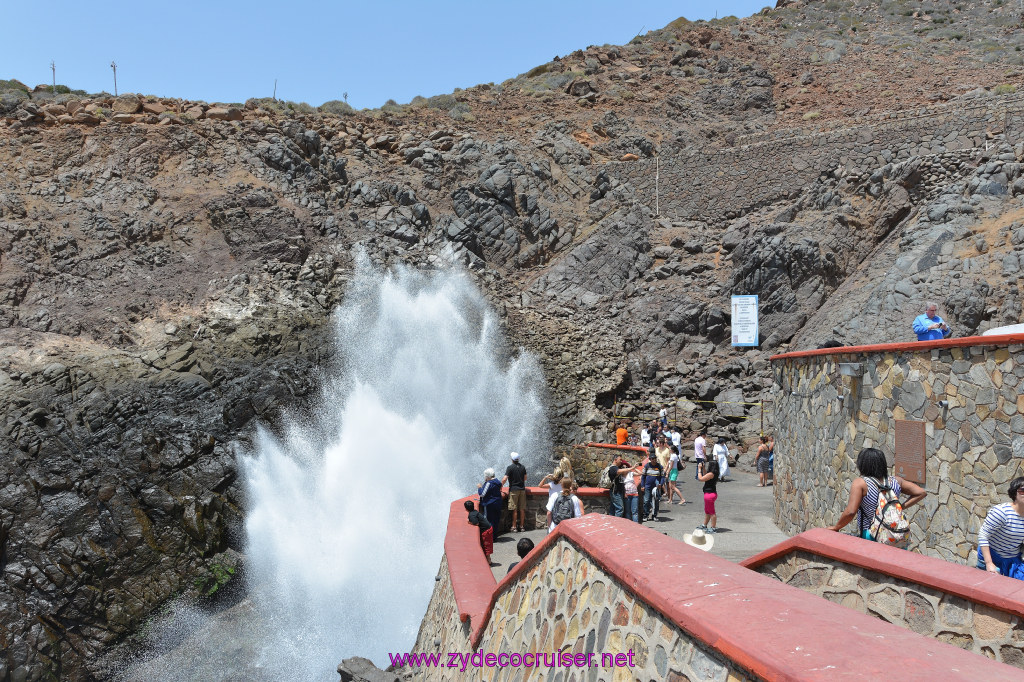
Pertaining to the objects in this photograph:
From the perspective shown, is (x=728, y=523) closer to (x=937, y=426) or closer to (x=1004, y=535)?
(x=937, y=426)

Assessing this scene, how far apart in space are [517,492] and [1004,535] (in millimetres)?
7393

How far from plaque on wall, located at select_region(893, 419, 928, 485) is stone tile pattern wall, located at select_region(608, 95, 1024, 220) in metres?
21.4

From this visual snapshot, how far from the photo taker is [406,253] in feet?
98.0

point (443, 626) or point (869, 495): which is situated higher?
point (869, 495)

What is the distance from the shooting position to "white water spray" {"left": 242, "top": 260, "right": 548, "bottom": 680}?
531 inches

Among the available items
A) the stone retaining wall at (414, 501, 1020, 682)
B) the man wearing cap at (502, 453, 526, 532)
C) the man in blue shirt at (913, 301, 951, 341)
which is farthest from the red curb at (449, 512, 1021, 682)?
the man in blue shirt at (913, 301, 951, 341)

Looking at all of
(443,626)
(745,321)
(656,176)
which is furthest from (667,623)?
(656,176)

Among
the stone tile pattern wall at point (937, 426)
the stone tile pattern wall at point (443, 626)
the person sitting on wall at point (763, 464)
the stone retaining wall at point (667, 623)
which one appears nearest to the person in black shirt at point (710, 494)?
the stone tile pattern wall at point (937, 426)

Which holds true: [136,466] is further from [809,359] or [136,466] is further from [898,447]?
[898,447]

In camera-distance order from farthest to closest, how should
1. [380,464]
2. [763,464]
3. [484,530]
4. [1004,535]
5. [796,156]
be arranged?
1. [796,156]
2. [380,464]
3. [763,464]
4. [484,530]
5. [1004,535]

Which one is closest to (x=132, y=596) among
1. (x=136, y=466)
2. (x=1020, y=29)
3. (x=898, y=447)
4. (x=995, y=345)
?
(x=136, y=466)

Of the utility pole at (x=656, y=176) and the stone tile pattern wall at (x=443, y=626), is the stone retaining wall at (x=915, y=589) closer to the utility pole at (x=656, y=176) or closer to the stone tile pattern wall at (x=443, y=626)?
the stone tile pattern wall at (x=443, y=626)

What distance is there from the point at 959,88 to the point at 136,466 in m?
41.4

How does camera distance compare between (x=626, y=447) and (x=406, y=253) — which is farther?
(x=406, y=253)
